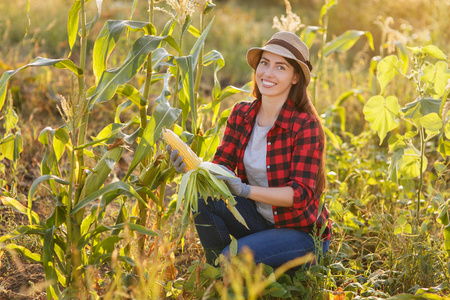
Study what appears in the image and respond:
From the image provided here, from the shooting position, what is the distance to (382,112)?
2559mm

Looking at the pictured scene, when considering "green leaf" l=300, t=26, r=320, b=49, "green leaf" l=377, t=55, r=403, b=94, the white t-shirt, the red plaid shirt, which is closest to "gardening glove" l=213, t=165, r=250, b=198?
the red plaid shirt

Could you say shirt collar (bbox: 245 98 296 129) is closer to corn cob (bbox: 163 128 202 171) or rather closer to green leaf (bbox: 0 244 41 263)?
corn cob (bbox: 163 128 202 171)

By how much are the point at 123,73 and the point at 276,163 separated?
3.08 ft

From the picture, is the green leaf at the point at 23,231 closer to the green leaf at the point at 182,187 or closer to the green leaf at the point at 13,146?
the green leaf at the point at 13,146

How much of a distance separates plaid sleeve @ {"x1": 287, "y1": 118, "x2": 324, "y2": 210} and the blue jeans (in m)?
0.19

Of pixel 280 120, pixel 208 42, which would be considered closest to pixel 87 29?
pixel 280 120

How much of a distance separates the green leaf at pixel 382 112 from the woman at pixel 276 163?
0.32 meters

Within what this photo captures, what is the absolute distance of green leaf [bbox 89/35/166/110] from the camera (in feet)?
6.12

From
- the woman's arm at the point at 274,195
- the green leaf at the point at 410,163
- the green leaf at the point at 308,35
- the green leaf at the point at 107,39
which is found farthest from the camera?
the green leaf at the point at 308,35

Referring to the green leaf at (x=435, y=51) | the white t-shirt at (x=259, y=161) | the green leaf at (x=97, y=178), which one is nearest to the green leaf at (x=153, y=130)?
the green leaf at (x=97, y=178)

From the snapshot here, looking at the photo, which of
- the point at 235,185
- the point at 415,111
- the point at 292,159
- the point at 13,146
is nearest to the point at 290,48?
the point at 292,159

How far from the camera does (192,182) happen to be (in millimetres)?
1911

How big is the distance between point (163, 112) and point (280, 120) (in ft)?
2.23

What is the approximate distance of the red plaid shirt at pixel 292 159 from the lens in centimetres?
229
